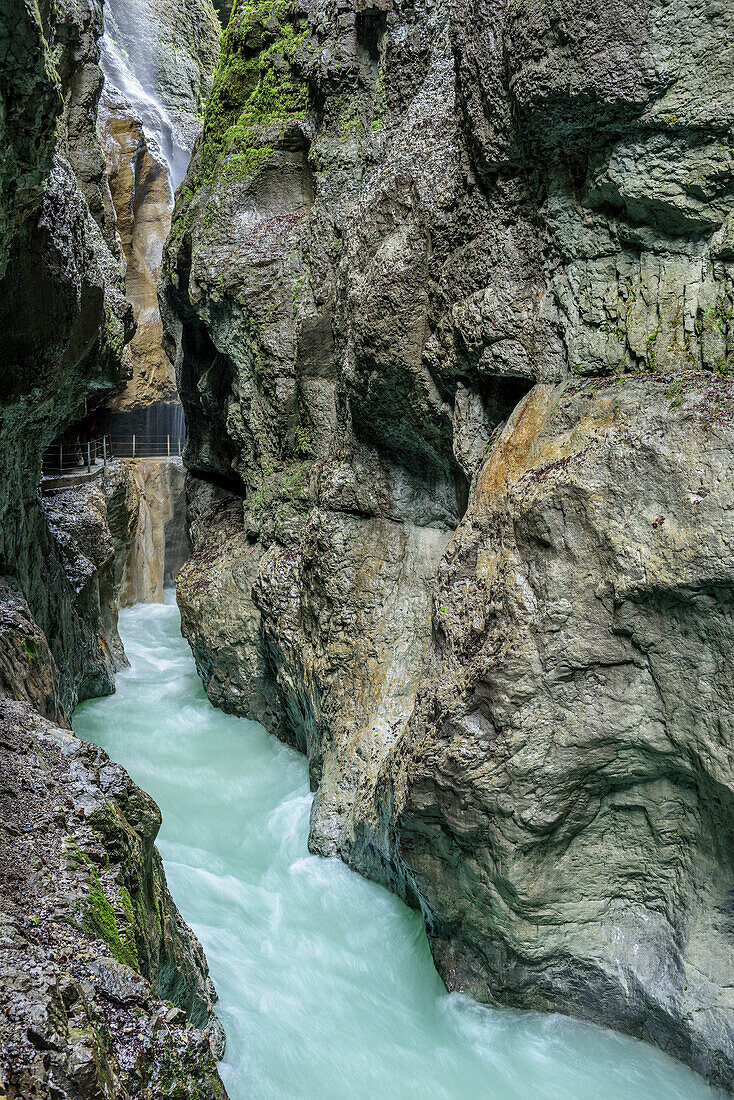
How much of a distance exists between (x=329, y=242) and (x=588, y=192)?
4.64 meters

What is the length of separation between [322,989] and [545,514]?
12.5 ft

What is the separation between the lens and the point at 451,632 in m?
4.93

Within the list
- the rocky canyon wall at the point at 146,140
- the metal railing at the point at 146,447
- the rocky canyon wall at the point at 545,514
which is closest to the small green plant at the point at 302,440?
the rocky canyon wall at the point at 545,514

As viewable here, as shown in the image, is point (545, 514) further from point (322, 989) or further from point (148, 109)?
point (148, 109)

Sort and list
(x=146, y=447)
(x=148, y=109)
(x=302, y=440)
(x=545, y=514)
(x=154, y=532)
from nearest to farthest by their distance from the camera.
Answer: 1. (x=545, y=514)
2. (x=302, y=440)
3. (x=154, y=532)
4. (x=146, y=447)
5. (x=148, y=109)

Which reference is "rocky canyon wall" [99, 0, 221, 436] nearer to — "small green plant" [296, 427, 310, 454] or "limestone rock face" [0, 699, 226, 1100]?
"small green plant" [296, 427, 310, 454]

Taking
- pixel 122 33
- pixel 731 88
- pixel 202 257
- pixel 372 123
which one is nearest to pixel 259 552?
pixel 202 257

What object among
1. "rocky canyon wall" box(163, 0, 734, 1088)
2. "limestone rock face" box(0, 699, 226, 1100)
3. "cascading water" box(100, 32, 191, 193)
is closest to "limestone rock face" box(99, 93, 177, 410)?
"cascading water" box(100, 32, 191, 193)

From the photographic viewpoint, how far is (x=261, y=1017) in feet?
16.7

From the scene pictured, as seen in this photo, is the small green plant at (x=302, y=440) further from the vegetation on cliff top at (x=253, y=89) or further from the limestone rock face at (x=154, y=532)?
the limestone rock face at (x=154, y=532)

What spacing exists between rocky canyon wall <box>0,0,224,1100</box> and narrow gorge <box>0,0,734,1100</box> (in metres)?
0.02

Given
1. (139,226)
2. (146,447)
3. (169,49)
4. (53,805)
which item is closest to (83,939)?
(53,805)

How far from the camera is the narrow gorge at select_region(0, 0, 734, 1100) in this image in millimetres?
3617

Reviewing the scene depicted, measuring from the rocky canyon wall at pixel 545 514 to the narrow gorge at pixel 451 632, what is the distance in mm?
21
